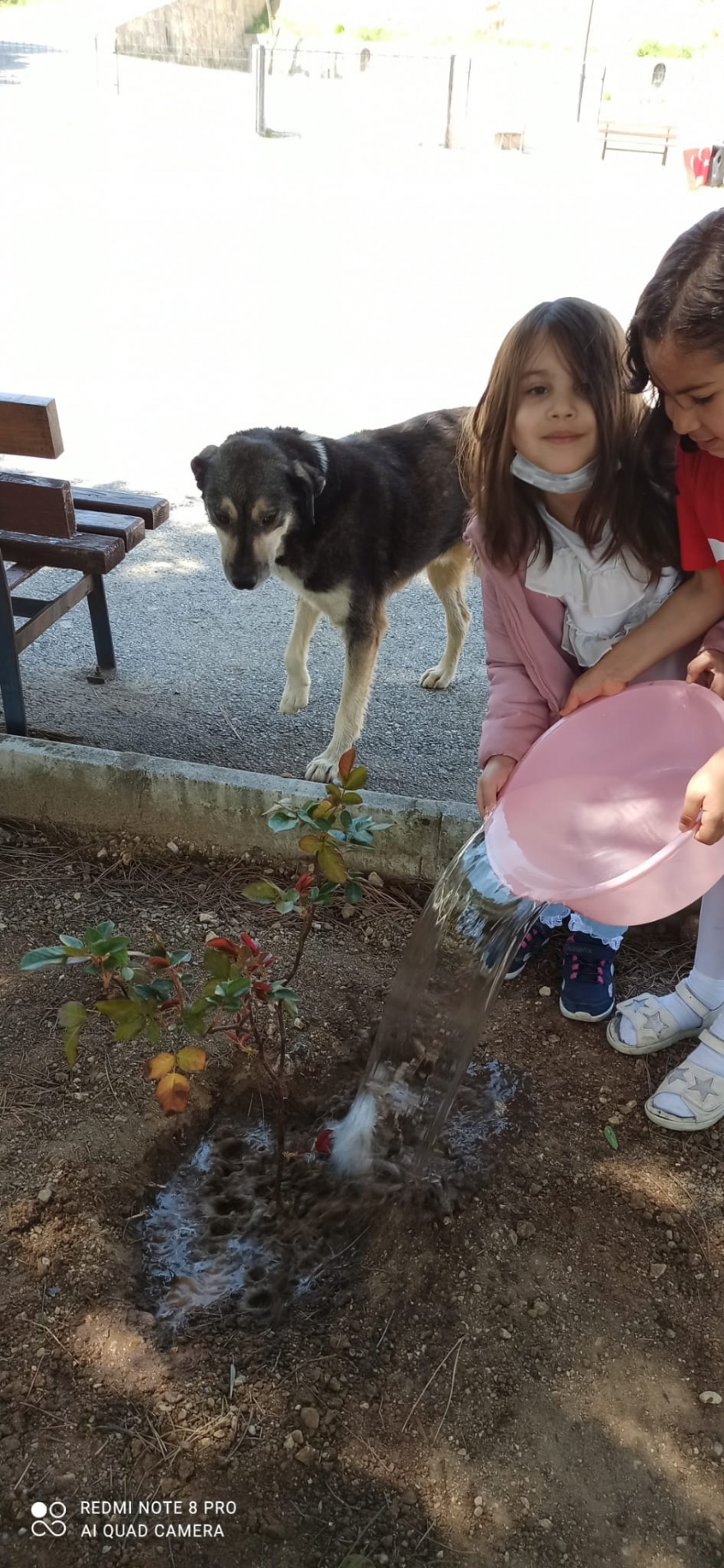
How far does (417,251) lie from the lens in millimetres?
12156


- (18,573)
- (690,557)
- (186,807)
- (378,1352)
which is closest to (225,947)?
(378,1352)

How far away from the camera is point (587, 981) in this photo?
2.67 metres

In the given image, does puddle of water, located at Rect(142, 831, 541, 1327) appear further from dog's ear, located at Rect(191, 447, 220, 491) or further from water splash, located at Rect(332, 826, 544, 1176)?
dog's ear, located at Rect(191, 447, 220, 491)

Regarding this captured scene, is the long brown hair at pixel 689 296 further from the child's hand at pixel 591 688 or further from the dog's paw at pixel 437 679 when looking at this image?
the dog's paw at pixel 437 679

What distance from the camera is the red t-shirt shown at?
80.1 inches

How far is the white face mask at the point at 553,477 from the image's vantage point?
83.7 inches

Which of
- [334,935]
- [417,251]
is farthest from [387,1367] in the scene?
[417,251]

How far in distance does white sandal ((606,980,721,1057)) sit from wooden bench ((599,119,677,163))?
21377 mm

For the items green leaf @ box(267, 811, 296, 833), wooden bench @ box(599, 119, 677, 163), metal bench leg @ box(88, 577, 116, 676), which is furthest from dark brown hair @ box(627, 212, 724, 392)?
wooden bench @ box(599, 119, 677, 163)

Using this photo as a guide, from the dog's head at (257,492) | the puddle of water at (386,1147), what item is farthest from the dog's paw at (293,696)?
the puddle of water at (386,1147)

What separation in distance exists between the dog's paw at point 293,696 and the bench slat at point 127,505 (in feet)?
2.52

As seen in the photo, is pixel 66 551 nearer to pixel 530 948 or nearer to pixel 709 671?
pixel 530 948

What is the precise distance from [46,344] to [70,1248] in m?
7.74

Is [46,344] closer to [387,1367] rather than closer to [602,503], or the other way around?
[602,503]
